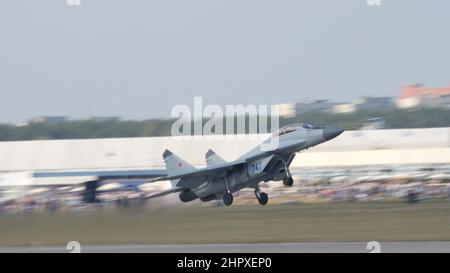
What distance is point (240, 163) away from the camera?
81.4 feet

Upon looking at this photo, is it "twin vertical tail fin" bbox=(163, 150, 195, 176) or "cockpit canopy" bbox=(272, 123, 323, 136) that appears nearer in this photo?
"cockpit canopy" bbox=(272, 123, 323, 136)

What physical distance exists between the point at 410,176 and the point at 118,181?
12.3 meters

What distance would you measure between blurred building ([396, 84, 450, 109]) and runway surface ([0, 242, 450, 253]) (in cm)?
2241

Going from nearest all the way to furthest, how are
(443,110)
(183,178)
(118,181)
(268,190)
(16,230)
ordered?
(16,230) < (183,178) < (118,181) < (268,190) < (443,110)

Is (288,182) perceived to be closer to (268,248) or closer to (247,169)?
(247,169)

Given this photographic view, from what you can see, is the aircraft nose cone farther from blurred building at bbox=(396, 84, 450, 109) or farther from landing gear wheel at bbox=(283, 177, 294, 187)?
blurred building at bbox=(396, 84, 450, 109)

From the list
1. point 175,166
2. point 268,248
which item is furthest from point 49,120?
point 268,248

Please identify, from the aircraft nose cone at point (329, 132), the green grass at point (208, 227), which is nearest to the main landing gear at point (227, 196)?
the green grass at point (208, 227)

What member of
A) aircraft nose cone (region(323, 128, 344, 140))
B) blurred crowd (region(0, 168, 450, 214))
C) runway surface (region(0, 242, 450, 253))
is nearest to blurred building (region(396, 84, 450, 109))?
blurred crowd (region(0, 168, 450, 214))

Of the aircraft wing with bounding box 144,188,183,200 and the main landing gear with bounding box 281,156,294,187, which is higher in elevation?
the main landing gear with bounding box 281,156,294,187

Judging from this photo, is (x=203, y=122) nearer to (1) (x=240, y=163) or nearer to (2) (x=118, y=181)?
(2) (x=118, y=181)

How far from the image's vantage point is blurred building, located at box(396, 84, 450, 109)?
1519 inches

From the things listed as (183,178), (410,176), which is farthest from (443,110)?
(183,178)

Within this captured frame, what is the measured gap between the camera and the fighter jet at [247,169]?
78.0 feet
